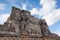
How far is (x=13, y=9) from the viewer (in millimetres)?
22547

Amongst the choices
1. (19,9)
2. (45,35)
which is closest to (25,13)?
(19,9)

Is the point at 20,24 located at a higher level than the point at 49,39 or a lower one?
higher

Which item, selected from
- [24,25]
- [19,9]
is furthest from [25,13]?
[24,25]

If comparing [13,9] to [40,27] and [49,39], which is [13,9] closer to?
[40,27]

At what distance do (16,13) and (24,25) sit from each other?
2.87 meters

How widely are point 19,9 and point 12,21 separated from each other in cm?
223

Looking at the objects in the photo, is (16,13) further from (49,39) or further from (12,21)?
(49,39)

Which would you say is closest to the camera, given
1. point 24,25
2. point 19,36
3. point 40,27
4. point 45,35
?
point 19,36

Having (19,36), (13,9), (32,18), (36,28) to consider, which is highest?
(13,9)

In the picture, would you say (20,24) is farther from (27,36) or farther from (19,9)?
(27,36)

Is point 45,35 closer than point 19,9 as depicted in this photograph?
Yes

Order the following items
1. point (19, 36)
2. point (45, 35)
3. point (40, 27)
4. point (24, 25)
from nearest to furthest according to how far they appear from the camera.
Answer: point (19, 36) < point (45, 35) < point (24, 25) < point (40, 27)

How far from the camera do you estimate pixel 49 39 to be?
19.1 meters

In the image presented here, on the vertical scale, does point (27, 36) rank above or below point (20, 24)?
below
